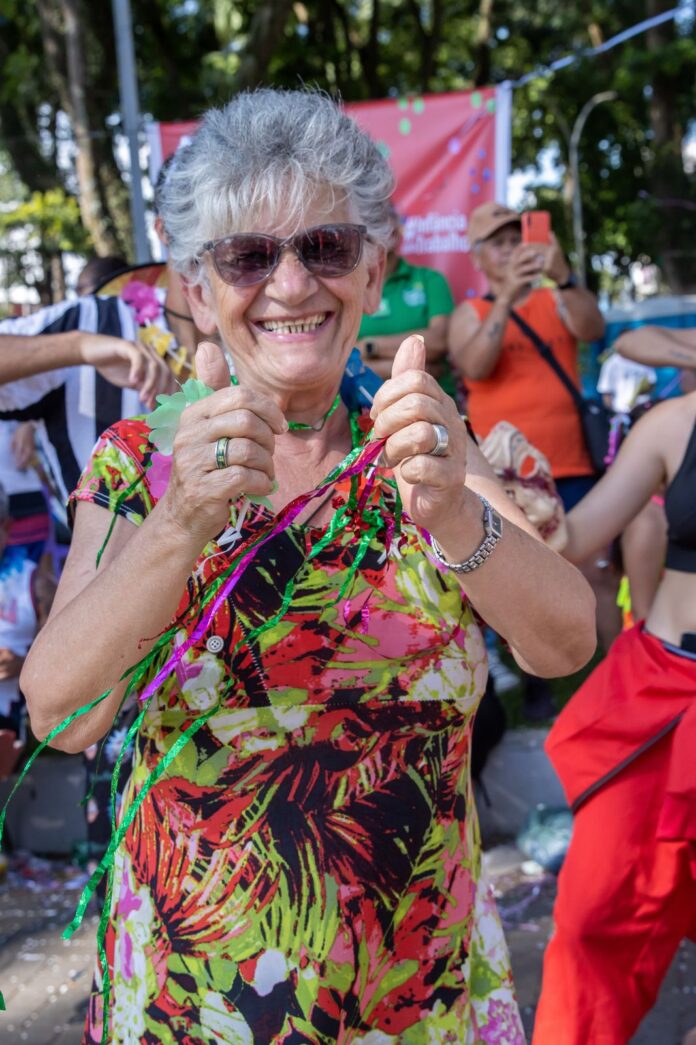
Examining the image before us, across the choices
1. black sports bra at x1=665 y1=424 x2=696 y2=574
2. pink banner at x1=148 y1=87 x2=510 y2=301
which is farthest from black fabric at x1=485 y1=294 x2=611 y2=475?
black sports bra at x1=665 y1=424 x2=696 y2=574

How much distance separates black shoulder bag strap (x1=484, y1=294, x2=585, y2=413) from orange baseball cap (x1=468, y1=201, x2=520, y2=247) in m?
0.29

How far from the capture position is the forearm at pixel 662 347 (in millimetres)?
3215

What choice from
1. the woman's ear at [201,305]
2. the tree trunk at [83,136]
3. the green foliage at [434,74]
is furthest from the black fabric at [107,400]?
the green foliage at [434,74]

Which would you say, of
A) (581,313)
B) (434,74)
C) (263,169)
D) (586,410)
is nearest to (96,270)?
(581,313)

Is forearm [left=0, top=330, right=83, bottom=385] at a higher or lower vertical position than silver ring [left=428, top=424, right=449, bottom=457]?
lower

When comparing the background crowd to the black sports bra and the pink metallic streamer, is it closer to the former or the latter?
the pink metallic streamer

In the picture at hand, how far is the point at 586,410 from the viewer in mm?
4875

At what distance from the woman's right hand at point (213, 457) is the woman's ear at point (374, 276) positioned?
22.5 inches

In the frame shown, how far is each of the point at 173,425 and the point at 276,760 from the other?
526 mm

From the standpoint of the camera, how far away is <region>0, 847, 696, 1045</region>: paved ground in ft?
11.0

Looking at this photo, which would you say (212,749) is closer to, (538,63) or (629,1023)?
(629,1023)

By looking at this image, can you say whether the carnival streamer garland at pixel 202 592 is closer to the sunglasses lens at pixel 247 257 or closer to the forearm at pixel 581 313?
the sunglasses lens at pixel 247 257

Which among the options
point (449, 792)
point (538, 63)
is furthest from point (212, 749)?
point (538, 63)

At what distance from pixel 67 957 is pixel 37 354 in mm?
2148
